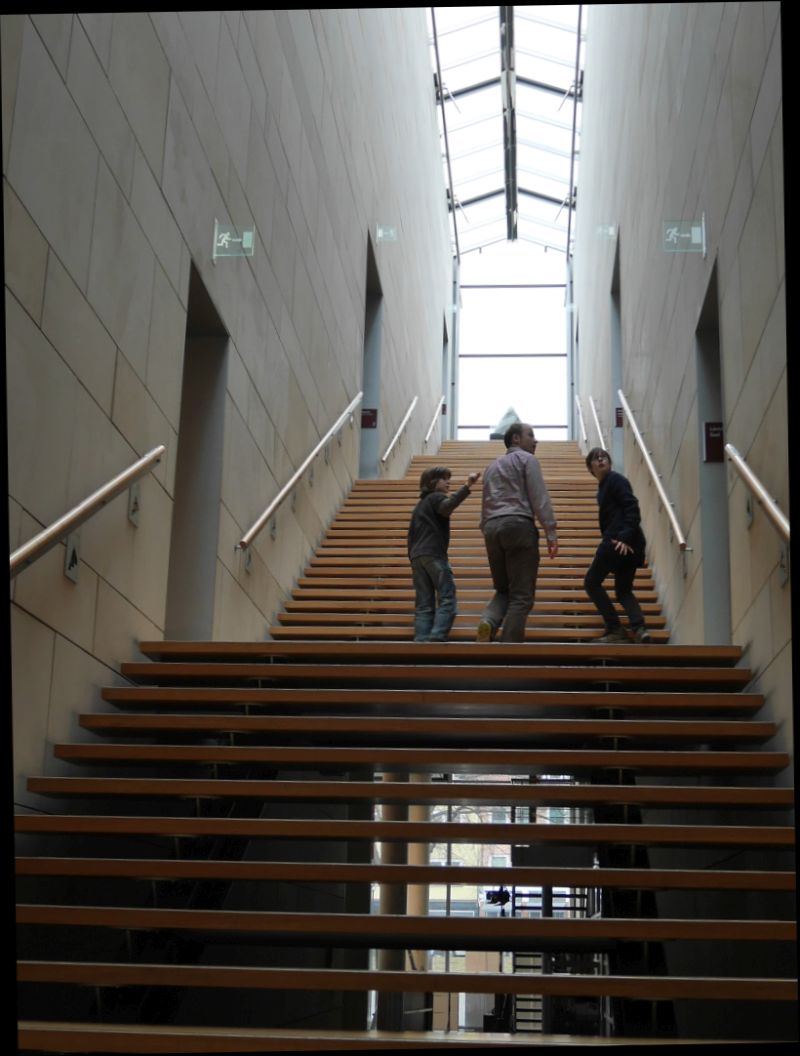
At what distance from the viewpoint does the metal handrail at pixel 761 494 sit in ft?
16.5

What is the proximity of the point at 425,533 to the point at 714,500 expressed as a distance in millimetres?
1815

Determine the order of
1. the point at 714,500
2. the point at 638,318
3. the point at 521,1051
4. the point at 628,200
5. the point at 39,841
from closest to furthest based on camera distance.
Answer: the point at 521,1051 → the point at 39,841 → the point at 714,500 → the point at 638,318 → the point at 628,200

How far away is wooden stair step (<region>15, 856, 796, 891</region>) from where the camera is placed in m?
4.25

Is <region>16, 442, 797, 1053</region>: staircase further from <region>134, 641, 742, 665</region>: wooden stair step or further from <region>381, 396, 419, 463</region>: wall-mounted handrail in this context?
<region>381, 396, 419, 463</region>: wall-mounted handrail

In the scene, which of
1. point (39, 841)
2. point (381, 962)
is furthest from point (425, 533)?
point (381, 962)

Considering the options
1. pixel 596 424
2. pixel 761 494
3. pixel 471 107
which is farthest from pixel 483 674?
pixel 471 107

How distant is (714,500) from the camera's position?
769cm

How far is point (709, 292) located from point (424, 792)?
156 inches

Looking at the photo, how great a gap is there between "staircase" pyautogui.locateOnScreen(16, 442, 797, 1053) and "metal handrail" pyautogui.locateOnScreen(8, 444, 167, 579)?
871mm

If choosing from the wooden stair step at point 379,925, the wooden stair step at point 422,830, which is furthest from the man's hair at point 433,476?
the wooden stair step at point 379,925

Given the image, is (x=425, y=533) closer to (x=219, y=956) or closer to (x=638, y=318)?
(x=219, y=956)

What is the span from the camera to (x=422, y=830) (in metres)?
4.63

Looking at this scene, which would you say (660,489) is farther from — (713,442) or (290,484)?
(290,484)

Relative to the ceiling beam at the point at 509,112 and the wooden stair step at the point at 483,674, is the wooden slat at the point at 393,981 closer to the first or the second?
the wooden stair step at the point at 483,674
